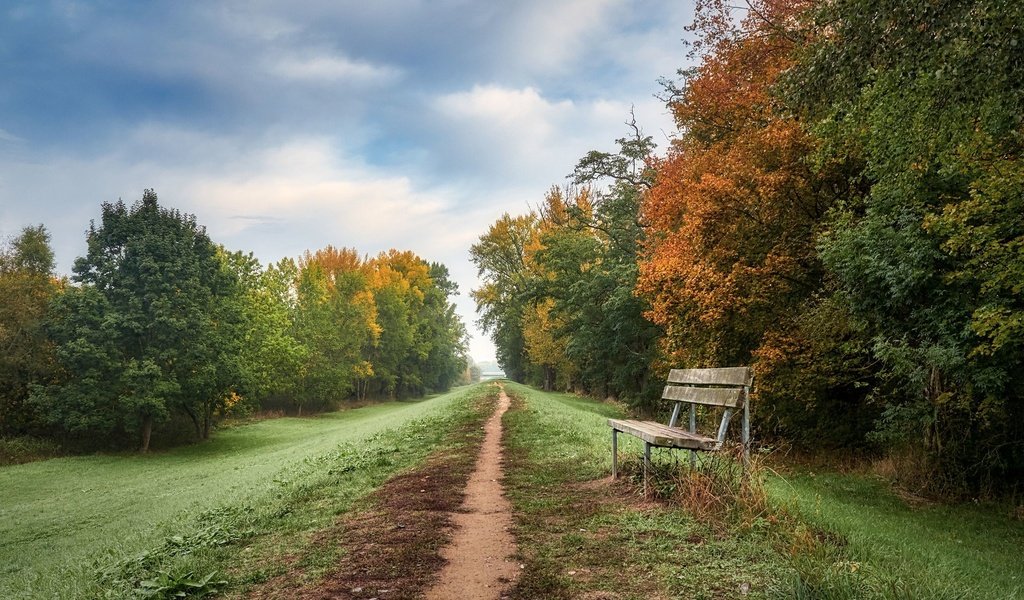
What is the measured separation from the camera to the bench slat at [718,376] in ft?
20.0

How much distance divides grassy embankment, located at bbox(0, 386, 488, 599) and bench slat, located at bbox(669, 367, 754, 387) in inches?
168

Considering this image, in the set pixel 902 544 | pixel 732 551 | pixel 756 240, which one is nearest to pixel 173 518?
pixel 732 551

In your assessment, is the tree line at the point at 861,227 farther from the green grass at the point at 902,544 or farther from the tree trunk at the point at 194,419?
the tree trunk at the point at 194,419

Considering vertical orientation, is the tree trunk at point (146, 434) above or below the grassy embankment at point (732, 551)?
below

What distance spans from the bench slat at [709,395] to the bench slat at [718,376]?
87 mm

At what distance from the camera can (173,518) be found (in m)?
9.55

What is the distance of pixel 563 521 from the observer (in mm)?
5953

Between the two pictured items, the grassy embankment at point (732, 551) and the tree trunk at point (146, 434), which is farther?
the tree trunk at point (146, 434)

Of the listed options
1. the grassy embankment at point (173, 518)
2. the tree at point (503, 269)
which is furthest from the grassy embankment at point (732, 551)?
the tree at point (503, 269)

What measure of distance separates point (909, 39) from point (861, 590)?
5514 mm

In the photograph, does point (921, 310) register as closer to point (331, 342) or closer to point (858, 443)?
point (858, 443)

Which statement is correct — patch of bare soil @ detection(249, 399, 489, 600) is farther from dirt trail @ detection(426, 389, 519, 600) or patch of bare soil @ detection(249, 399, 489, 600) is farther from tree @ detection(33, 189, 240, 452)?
tree @ detection(33, 189, 240, 452)

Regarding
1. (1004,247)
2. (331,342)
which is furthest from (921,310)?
(331,342)

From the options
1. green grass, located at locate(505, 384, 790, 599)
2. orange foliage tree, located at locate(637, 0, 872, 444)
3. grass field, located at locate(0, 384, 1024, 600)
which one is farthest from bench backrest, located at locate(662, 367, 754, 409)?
orange foliage tree, located at locate(637, 0, 872, 444)
